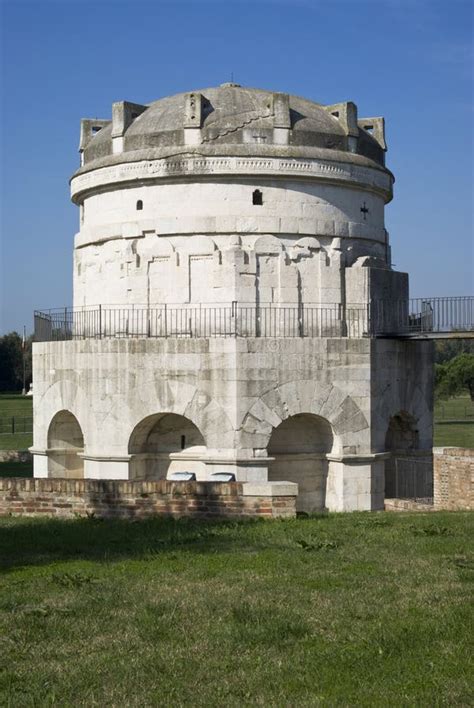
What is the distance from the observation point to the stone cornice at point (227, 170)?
898 inches

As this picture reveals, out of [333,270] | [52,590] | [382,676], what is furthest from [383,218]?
[382,676]

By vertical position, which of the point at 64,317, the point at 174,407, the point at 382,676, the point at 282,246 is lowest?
the point at 382,676

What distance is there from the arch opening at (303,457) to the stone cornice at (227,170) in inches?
227

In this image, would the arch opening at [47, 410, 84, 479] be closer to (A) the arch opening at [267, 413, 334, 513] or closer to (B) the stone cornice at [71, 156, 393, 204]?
(A) the arch opening at [267, 413, 334, 513]

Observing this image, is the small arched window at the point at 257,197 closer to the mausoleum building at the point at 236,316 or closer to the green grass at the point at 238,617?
the mausoleum building at the point at 236,316

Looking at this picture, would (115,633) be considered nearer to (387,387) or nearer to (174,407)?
(174,407)

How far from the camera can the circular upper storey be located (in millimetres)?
22906

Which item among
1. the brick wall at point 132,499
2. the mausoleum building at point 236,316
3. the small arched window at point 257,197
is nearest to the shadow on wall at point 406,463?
the mausoleum building at point 236,316

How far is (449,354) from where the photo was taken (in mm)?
116000

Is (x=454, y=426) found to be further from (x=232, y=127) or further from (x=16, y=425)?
(x=232, y=127)

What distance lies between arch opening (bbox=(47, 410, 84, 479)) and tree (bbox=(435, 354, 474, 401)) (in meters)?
45.4

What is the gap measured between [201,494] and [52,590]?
493 centimetres

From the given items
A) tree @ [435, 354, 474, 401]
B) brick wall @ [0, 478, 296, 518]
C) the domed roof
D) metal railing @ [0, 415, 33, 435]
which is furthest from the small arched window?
tree @ [435, 354, 474, 401]

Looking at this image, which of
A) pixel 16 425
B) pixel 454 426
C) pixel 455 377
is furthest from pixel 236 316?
pixel 455 377
